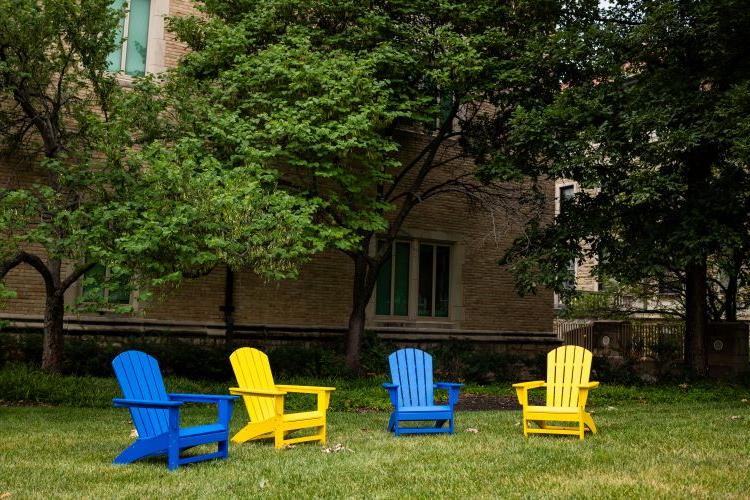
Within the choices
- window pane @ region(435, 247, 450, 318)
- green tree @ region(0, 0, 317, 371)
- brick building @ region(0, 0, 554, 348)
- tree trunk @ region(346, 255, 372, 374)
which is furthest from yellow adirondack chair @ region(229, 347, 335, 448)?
window pane @ region(435, 247, 450, 318)

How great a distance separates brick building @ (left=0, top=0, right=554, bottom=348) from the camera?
16.4 meters

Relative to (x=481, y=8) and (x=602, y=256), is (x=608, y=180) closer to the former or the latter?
(x=602, y=256)

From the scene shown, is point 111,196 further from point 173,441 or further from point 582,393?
point 582,393

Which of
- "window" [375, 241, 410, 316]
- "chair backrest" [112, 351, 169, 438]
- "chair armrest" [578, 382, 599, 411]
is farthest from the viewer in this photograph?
"window" [375, 241, 410, 316]

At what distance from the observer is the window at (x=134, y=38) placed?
16.7 metres

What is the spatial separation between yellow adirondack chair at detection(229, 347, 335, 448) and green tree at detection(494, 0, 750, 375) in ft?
25.1

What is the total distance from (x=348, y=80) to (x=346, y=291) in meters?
6.92

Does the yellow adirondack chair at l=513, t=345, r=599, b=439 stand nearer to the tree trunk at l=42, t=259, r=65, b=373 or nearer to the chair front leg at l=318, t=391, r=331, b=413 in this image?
the chair front leg at l=318, t=391, r=331, b=413

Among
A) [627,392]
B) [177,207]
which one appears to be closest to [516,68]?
[627,392]

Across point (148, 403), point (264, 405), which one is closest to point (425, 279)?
point (264, 405)

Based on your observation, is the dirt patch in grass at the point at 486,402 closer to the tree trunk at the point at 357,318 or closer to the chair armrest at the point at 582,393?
the tree trunk at the point at 357,318

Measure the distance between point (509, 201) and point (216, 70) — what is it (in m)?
7.49

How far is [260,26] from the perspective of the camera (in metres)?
14.7

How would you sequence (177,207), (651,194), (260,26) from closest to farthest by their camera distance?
(177,207), (651,194), (260,26)
